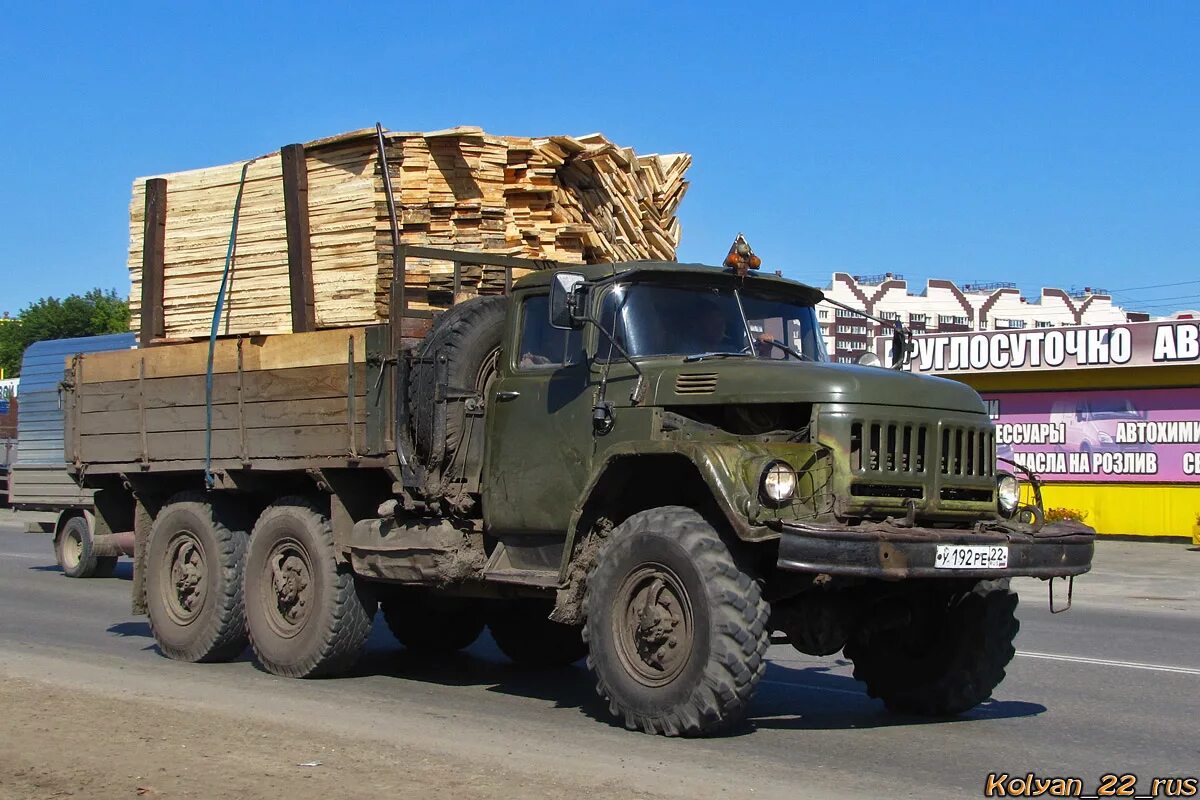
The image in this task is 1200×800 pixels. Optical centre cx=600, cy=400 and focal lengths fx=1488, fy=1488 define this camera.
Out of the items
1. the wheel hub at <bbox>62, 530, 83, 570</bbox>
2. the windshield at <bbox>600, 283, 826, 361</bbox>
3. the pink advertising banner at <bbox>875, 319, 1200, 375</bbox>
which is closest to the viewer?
the windshield at <bbox>600, 283, 826, 361</bbox>

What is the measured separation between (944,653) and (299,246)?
5443mm

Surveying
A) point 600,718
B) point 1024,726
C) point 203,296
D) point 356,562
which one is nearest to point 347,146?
point 203,296

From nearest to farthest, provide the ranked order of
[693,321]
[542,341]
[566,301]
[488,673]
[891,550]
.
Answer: [891,550] → [566,301] → [693,321] → [542,341] → [488,673]

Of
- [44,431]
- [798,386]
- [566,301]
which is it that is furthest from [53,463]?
[798,386]

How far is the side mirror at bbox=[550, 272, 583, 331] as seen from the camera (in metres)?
8.44

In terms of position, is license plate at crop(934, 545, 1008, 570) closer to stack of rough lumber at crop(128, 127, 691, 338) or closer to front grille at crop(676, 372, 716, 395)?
front grille at crop(676, 372, 716, 395)

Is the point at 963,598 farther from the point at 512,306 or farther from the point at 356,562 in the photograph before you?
the point at 356,562

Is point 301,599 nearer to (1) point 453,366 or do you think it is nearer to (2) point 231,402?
(2) point 231,402

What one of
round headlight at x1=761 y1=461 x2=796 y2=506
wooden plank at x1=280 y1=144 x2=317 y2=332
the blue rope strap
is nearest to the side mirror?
round headlight at x1=761 y1=461 x2=796 y2=506

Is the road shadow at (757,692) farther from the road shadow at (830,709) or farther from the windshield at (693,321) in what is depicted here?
the windshield at (693,321)

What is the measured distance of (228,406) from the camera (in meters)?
11.1

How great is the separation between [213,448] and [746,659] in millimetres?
5303

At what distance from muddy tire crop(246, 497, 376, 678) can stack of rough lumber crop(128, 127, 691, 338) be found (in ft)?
4.99

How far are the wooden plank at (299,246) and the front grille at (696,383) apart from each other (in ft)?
12.3
